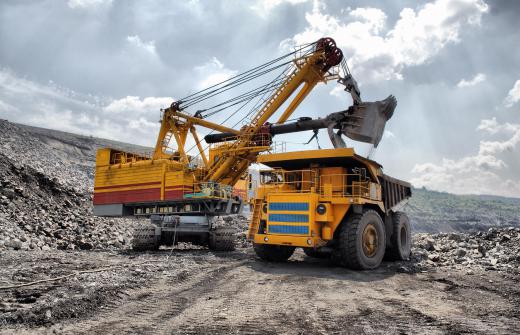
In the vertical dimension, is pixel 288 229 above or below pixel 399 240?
above

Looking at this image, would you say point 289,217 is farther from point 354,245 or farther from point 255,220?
point 354,245

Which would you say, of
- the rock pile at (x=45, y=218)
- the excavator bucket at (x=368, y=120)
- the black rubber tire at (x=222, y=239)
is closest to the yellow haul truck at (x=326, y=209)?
the black rubber tire at (x=222, y=239)

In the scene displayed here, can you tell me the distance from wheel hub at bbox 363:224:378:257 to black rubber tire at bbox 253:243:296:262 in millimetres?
2311

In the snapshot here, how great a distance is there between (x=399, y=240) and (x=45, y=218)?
12.8m

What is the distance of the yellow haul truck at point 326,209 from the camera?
953 cm

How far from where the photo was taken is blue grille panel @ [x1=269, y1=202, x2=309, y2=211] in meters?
9.70

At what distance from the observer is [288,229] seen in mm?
9828

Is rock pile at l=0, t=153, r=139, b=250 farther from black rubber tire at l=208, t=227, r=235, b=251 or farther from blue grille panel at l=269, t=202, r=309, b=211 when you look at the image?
blue grille panel at l=269, t=202, r=309, b=211

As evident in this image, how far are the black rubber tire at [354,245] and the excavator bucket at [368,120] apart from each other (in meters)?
6.07

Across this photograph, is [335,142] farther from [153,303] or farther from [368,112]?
[153,303]

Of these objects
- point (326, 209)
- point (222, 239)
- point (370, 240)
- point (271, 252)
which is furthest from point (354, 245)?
point (222, 239)

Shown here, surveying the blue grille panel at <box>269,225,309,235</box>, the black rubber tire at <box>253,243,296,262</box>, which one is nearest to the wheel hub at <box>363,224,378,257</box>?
the blue grille panel at <box>269,225,309,235</box>

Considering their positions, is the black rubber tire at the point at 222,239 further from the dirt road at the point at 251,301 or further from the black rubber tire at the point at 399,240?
the black rubber tire at the point at 399,240

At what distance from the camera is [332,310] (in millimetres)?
5695
